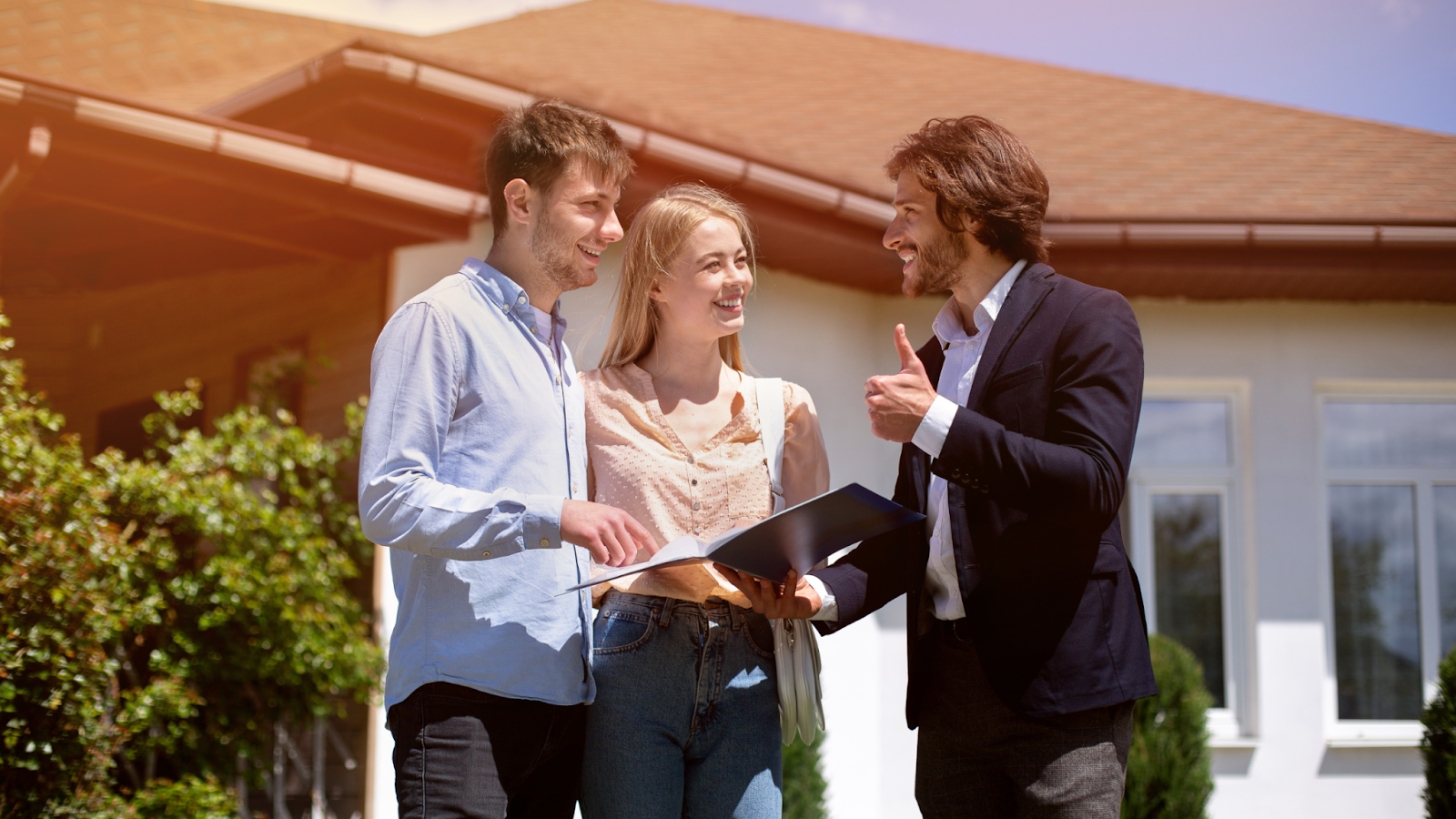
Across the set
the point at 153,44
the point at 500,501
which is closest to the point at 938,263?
the point at 500,501

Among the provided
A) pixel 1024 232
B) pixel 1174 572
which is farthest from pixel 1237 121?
pixel 1024 232

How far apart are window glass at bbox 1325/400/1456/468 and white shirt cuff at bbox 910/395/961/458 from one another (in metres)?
6.24

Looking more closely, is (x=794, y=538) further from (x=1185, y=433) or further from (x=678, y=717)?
(x=1185, y=433)

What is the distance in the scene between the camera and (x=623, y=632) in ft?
7.74

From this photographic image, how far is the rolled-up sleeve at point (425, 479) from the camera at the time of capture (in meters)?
1.99

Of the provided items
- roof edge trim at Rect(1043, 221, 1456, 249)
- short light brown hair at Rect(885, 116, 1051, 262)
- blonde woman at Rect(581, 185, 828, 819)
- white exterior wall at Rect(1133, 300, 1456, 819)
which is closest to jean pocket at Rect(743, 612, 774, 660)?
blonde woman at Rect(581, 185, 828, 819)

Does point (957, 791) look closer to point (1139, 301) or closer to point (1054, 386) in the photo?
point (1054, 386)

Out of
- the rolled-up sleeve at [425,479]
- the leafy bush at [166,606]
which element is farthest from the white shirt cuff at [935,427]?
the leafy bush at [166,606]

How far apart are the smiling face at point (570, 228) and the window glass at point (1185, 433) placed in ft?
18.4

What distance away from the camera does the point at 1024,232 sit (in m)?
2.42

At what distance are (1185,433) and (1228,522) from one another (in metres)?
0.62

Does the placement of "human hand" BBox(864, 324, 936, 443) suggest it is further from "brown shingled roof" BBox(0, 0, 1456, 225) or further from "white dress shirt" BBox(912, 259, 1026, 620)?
"brown shingled roof" BBox(0, 0, 1456, 225)

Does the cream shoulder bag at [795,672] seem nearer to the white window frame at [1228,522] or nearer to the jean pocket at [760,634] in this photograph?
the jean pocket at [760,634]

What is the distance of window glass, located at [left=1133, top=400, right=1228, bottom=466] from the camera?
722 cm
